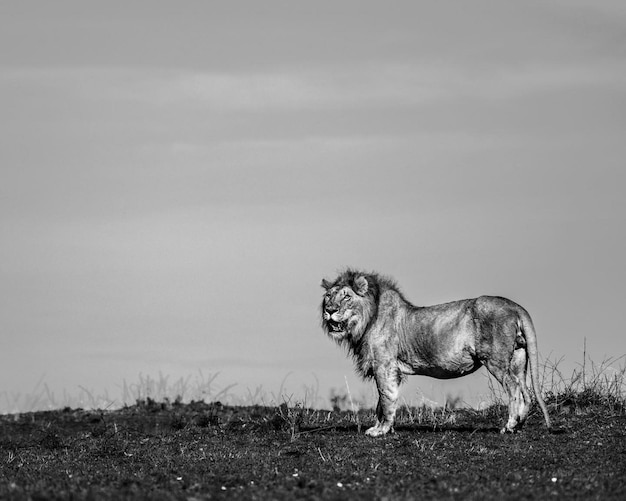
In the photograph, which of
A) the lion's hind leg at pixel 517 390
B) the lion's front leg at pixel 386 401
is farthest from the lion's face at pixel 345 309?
the lion's hind leg at pixel 517 390

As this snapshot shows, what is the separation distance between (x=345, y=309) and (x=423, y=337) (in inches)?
55.9

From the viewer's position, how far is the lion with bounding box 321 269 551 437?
664 inches

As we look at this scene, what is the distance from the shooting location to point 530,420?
1934 cm

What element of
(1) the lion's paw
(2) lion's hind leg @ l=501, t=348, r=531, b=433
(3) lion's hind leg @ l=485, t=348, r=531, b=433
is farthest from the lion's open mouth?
(2) lion's hind leg @ l=501, t=348, r=531, b=433

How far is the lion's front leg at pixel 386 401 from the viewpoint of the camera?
17750 mm

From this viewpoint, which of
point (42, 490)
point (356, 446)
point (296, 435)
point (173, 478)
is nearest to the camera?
point (42, 490)

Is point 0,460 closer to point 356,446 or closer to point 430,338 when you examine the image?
point 356,446

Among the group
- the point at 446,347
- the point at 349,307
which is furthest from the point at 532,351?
the point at 349,307

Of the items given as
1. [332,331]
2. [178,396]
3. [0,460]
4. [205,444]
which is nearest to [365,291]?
[332,331]

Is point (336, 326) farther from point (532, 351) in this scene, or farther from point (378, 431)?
point (532, 351)

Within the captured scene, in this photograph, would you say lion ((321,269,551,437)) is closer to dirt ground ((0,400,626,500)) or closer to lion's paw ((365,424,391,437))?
lion's paw ((365,424,391,437))

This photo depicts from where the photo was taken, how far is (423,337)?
17.6 meters

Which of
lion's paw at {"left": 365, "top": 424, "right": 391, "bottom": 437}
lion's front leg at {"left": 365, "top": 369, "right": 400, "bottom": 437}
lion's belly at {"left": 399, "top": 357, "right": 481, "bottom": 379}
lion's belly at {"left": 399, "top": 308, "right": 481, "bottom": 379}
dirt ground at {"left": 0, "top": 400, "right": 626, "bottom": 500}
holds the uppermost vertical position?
lion's belly at {"left": 399, "top": 308, "right": 481, "bottom": 379}

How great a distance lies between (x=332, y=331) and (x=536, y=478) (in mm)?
5527
